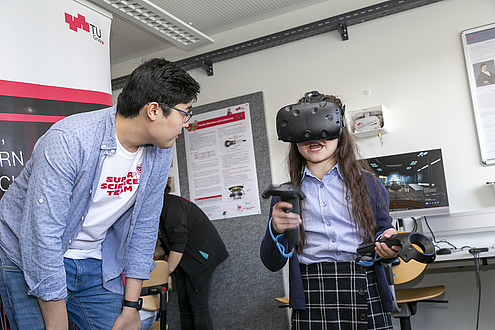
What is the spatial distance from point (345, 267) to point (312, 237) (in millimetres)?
130

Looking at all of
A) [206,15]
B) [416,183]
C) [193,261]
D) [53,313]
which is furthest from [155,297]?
[206,15]

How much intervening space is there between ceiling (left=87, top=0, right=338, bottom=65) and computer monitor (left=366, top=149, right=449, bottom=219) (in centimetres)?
141

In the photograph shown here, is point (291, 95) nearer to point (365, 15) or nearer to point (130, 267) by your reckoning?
point (365, 15)

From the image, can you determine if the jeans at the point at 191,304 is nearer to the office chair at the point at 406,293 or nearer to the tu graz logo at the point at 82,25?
the office chair at the point at 406,293

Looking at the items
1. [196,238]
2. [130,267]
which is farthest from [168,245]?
[130,267]

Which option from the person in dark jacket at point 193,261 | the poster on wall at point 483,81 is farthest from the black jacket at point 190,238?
the poster on wall at point 483,81

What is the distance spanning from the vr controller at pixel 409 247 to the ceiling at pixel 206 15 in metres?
→ 2.71

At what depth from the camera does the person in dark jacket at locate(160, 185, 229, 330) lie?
3303mm

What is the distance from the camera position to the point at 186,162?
4.17 metres

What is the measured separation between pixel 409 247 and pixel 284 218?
0.33 m

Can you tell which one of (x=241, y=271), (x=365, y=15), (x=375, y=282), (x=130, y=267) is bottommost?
(x=241, y=271)

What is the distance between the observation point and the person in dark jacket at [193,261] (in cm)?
330

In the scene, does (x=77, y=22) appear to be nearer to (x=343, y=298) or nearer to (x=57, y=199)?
(x=57, y=199)

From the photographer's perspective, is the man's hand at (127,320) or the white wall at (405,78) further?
the white wall at (405,78)
